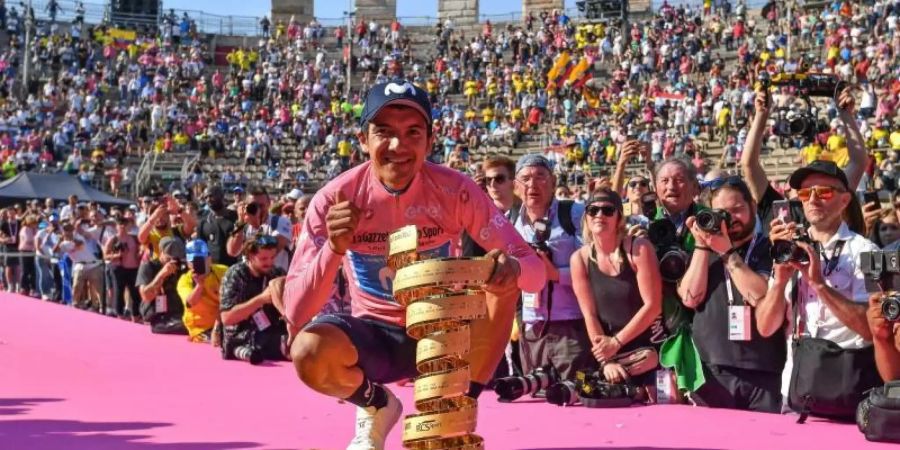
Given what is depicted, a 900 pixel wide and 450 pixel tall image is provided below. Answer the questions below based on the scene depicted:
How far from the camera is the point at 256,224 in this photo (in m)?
11.3

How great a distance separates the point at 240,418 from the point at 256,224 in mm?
4827

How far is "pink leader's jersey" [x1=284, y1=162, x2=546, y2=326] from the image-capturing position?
4801mm

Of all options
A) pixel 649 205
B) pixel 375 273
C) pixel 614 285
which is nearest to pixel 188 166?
pixel 649 205

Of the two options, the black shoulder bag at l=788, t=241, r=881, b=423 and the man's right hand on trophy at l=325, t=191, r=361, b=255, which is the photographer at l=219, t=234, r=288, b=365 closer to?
the black shoulder bag at l=788, t=241, r=881, b=423

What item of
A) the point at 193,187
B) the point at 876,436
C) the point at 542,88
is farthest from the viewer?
the point at 542,88

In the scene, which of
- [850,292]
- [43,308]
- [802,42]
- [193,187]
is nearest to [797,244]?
[850,292]

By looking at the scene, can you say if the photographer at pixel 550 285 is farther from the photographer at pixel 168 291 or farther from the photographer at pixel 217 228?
the photographer at pixel 168 291

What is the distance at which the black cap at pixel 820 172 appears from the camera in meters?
6.01

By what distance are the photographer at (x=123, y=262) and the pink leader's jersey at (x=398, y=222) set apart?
10.4 m

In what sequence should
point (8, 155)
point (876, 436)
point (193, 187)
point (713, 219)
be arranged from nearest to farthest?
1. point (876, 436)
2. point (713, 219)
3. point (193, 187)
4. point (8, 155)

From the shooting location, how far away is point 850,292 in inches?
232

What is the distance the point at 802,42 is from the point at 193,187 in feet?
54.7

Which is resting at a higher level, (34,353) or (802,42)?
(802,42)

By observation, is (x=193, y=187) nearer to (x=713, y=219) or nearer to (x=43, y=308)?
(x=43, y=308)
